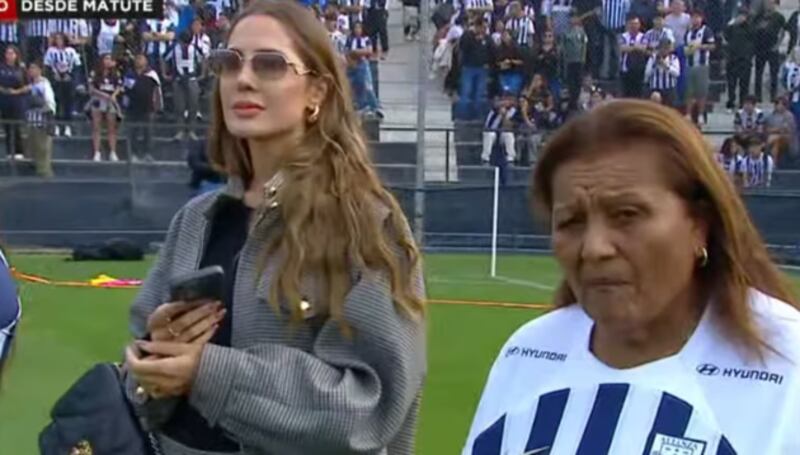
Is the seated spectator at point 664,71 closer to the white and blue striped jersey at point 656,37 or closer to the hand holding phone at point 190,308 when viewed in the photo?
the white and blue striped jersey at point 656,37

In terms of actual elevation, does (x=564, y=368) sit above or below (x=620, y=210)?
below

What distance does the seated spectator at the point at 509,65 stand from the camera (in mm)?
20500

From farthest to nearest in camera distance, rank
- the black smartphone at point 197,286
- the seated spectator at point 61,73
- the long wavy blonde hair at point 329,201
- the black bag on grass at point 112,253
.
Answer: the seated spectator at point 61,73, the black bag on grass at point 112,253, the long wavy blonde hair at point 329,201, the black smartphone at point 197,286

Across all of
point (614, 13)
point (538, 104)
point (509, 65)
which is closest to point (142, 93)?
point (509, 65)

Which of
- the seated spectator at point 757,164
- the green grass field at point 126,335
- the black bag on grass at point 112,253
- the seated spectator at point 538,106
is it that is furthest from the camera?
the seated spectator at point 538,106

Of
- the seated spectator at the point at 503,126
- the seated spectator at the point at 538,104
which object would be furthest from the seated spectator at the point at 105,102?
the seated spectator at the point at 538,104

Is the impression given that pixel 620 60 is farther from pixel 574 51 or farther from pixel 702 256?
pixel 702 256

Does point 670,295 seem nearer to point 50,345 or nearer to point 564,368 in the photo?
point 564,368

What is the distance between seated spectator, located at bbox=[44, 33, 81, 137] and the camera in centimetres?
2064

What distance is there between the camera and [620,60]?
20.4 m

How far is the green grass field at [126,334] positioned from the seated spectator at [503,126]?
8.53ft

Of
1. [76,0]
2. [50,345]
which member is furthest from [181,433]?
[76,0]

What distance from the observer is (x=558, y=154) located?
7.05 ft

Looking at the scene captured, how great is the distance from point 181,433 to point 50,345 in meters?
7.38
